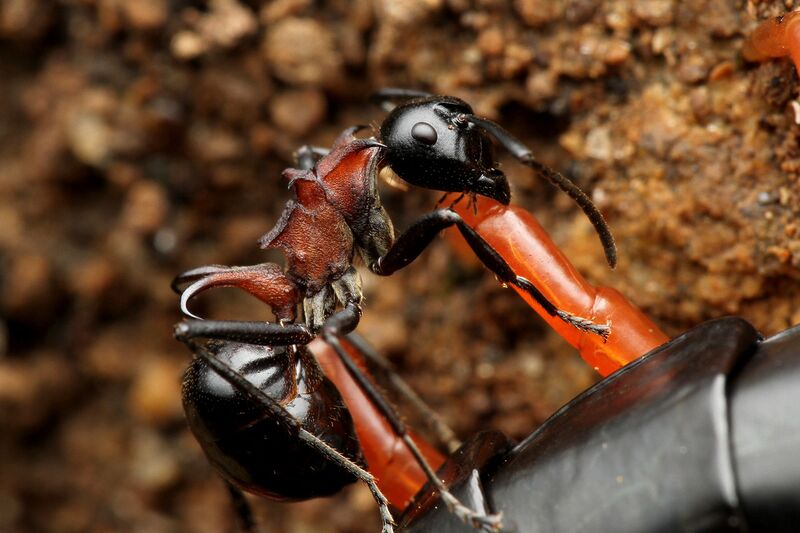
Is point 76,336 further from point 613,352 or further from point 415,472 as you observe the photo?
point 613,352

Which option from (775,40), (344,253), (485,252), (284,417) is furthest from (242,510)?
(775,40)

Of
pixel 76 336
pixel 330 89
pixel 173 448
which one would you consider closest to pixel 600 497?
pixel 330 89

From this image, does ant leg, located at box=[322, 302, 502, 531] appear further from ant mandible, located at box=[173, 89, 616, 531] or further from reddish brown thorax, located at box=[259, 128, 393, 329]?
reddish brown thorax, located at box=[259, 128, 393, 329]

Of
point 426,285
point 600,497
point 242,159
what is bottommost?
point 426,285

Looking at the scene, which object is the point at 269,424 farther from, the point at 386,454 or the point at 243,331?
the point at 386,454

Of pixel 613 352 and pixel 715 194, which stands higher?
pixel 715 194

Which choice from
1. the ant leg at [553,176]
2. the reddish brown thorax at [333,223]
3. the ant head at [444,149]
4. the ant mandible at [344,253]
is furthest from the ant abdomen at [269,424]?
the ant leg at [553,176]

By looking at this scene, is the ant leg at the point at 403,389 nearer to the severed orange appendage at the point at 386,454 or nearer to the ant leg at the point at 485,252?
the severed orange appendage at the point at 386,454
